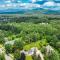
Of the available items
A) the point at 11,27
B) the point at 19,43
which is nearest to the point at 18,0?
the point at 11,27

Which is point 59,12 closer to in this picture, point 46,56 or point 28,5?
point 28,5

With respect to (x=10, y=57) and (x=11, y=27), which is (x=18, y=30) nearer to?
(x=11, y=27)

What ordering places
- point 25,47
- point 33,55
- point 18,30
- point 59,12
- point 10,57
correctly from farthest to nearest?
point 59,12, point 18,30, point 25,47, point 10,57, point 33,55

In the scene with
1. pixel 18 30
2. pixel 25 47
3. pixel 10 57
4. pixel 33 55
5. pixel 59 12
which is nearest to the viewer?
pixel 33 55

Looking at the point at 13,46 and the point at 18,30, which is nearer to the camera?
the point at 13,46

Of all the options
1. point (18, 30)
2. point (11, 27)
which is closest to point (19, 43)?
point (18, 30)

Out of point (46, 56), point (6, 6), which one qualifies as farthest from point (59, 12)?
point (46, 56)

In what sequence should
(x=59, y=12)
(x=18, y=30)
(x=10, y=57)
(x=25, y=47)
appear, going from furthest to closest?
(x=59, y=12) → (x=18, y=30) → (x=25, y=47) → (x=10, y=57)

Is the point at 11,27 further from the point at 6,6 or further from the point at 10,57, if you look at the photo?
the point at 6,6

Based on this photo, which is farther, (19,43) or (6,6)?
(6,6)
